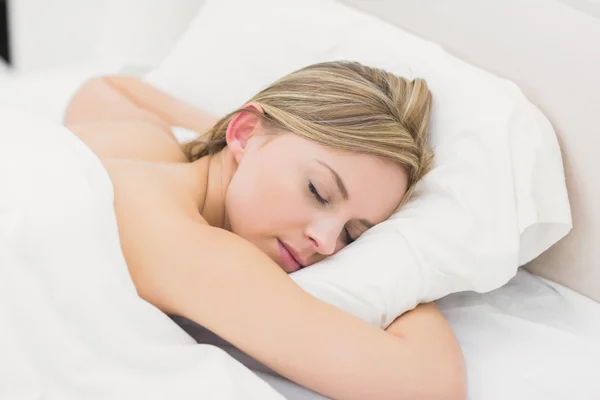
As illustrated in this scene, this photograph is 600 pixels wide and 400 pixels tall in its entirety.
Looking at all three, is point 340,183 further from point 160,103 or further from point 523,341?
point 160,103

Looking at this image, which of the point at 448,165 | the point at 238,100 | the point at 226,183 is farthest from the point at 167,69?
the point at 448,165

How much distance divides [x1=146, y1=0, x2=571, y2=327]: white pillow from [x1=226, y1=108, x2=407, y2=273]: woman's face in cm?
4

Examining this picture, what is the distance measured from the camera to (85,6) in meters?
2.38

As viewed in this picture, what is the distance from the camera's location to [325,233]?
3.08 ft

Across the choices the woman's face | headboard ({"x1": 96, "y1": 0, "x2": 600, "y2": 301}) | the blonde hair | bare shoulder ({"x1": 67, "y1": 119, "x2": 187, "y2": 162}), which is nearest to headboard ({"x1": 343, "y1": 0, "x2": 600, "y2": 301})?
headboard ({"x1": 96, "y1": 0, "x2": 600, "y2": 301})

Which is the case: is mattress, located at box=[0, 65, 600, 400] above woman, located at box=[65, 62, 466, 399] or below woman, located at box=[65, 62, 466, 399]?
below

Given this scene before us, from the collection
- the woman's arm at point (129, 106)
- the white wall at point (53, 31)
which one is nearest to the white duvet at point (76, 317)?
the woman's arm at point (129, 106)

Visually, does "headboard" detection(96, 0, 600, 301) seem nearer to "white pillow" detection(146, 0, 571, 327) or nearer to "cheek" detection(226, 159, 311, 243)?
"white pillow" detection(146, 0, 571, 327)

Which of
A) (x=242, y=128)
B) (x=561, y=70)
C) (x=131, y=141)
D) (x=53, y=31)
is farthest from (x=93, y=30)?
(x=561, y=70)

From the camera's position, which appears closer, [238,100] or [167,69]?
[238,100]

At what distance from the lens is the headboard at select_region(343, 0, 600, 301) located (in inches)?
41.6

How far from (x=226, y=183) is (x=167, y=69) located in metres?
0.62

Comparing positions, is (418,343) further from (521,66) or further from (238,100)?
(238,100)

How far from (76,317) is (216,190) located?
0.36 meters
